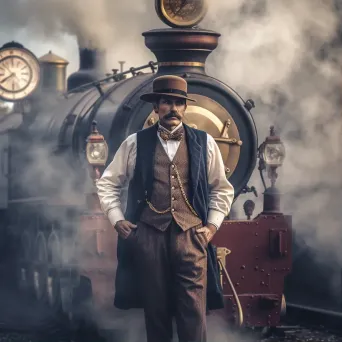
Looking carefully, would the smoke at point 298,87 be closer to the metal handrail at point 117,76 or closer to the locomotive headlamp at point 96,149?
the metal handrail at point 117,76

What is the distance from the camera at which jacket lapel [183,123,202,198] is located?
6066 mm

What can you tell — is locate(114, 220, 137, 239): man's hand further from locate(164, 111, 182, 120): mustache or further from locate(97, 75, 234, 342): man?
locate(164, 111, 182, 120): mustache

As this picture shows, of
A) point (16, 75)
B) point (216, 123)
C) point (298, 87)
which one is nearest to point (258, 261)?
point (216, 123)

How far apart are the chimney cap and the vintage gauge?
16.6 feet

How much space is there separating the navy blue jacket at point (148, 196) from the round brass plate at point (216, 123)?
9.25 ft

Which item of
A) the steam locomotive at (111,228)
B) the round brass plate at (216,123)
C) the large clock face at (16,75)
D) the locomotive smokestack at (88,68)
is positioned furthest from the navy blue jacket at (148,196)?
the large clock face at (16,75)

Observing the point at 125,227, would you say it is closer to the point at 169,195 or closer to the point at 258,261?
the point at 169,195


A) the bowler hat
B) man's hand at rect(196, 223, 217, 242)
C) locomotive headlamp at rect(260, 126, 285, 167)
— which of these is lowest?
man's hand at rect(196, 223, 217, 242)

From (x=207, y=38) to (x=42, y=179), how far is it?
285 centimetres

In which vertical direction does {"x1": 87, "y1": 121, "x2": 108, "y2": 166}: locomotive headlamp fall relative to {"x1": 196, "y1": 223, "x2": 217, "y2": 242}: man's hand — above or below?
above

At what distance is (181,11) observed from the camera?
9.20 m

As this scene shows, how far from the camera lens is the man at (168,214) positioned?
6.00 m

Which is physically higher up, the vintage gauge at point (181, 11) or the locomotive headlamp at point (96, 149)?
the vintage gauge at point (181, 11)

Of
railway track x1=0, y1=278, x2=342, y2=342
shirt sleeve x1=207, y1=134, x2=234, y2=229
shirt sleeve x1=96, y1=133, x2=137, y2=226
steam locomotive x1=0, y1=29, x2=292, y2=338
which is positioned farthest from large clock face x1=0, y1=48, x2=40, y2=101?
shirt sleeve x1=207, y1=134, x2=234, y2=229
